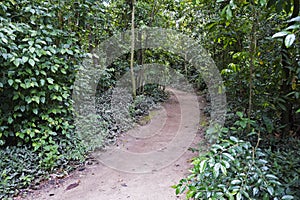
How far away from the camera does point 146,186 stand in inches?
95.2

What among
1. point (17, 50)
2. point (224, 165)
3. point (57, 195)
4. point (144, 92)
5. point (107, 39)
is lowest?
point (57, 195)

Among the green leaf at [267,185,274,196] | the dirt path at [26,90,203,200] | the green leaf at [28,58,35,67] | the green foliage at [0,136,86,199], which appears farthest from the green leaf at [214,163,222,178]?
the green leaf at [28,58,35,67]

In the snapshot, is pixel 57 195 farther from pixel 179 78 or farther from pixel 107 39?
pixel 179 78

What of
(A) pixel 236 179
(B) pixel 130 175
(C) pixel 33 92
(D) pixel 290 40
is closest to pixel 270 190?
(A) pixel 236 179

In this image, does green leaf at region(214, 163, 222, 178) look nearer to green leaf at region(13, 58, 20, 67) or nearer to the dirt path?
the dirt path

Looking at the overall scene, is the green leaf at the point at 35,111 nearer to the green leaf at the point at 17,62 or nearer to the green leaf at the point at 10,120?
the green leaf at the point at 10,120

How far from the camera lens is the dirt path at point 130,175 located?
7.68 feet

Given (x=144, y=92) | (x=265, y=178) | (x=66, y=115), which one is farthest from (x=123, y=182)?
(x=144, y=92)

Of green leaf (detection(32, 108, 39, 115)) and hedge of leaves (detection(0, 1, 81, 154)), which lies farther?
green leaf (detection(32, 108, 39, 115))

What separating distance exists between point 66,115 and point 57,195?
117cm

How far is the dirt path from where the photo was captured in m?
2.34

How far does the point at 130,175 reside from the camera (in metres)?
2.68

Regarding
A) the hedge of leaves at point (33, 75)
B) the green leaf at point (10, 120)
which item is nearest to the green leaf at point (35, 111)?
the hedge of leaves at point (33, 75)

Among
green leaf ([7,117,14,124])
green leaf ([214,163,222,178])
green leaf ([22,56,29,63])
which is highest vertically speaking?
green leaf ([22,56,29,63])
